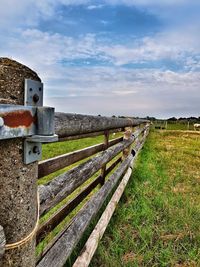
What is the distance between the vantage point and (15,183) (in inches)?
46.2

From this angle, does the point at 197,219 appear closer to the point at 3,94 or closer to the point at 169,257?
the point at 169,257

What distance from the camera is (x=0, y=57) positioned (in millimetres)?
1112

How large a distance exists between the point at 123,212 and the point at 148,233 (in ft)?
2.19

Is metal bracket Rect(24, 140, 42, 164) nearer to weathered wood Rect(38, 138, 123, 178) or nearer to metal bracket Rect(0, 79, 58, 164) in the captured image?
metal bracket Rect(0, 79, 58, 164)

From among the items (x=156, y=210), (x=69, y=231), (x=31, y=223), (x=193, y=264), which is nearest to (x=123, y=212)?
(x=156, y=210)

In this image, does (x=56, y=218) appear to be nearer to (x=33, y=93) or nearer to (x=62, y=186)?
(x=62, y=186)

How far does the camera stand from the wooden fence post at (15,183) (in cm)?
112

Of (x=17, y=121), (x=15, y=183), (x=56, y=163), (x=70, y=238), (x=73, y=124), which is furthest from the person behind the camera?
(x=56, y=163)

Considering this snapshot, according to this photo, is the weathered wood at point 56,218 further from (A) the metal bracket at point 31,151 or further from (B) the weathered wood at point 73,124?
(A) the metal bracket at point 31,151

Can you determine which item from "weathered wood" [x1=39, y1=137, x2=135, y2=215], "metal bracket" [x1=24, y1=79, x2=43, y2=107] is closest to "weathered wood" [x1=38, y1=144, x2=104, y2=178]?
"weathered wood" [x1=39, y1=137, x2=135, y2=215]

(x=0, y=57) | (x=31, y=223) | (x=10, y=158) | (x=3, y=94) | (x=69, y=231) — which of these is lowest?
(x=69, y=231)

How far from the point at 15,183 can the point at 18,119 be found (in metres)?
0.25

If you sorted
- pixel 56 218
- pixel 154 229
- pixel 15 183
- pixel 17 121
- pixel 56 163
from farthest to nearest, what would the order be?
pixel 154 229 < pixel 56 218 < pixel 56 163 < pixel 15 183 < pixel 17 121

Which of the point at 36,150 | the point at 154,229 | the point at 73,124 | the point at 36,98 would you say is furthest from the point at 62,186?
the point at 154,229
